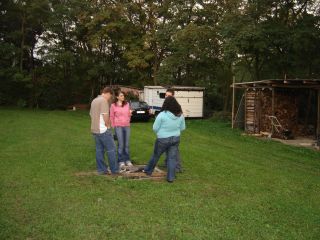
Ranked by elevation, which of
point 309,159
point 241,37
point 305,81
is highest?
point 241,37

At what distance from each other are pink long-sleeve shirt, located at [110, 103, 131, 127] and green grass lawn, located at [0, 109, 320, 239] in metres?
1.16

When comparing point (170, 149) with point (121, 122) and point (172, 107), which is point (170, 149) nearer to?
point (172, 107)

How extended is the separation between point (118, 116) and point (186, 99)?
57.9 feet

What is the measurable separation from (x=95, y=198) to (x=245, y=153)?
7.02 meters

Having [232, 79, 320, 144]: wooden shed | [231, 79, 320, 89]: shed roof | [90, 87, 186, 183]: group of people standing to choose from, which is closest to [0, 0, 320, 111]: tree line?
[232, 79, 320, 144]: wooden shed

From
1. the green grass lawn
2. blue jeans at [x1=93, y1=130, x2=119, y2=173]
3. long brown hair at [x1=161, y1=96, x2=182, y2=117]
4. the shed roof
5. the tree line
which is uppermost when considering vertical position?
the tree line

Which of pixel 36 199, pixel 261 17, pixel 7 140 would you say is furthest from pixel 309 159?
pixel 261 17

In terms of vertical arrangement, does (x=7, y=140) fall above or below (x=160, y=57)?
below

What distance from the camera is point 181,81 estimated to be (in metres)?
32.6

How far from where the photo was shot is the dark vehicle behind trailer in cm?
2379

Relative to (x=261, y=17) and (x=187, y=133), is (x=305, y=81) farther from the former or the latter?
(x=261, y=17)

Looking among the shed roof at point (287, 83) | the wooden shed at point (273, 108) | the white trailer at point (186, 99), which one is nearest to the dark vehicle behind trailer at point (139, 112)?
the white trailer at point (186, 99)

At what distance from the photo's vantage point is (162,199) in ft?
22.8

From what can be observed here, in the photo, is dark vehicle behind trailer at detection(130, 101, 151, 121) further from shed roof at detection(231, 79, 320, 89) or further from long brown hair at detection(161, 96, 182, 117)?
long brown hair at detection(161, 96, 182, 117)
